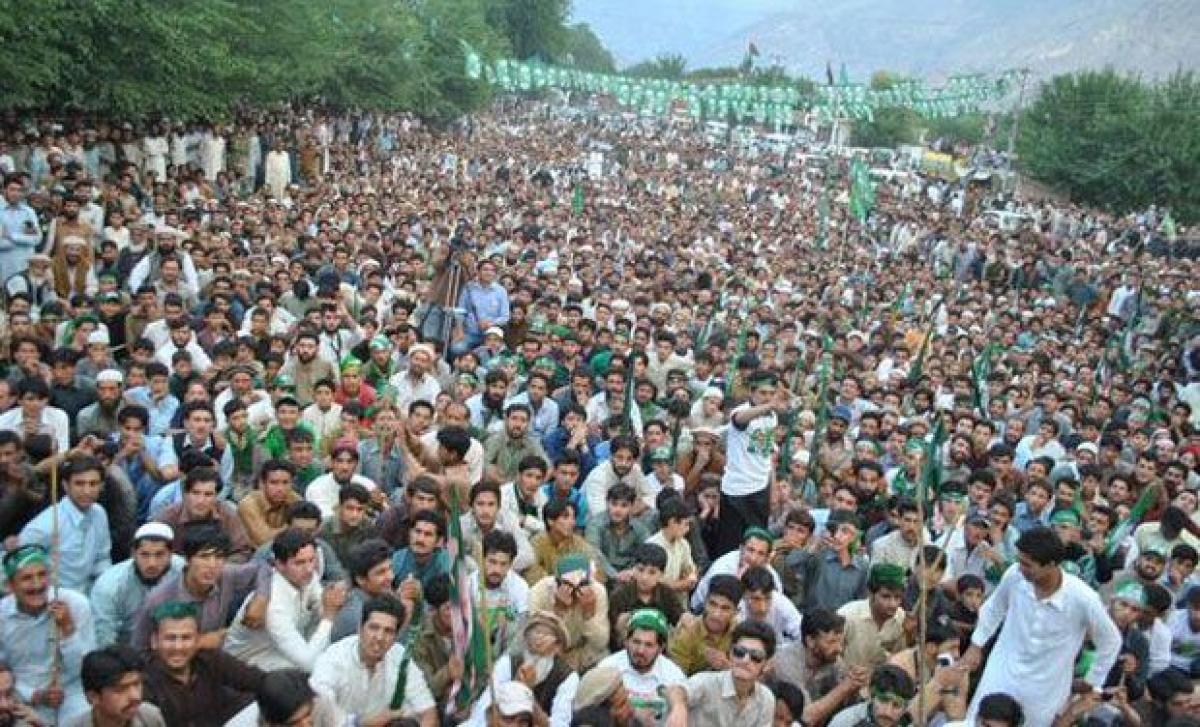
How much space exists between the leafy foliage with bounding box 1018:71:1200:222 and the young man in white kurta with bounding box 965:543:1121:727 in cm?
2967

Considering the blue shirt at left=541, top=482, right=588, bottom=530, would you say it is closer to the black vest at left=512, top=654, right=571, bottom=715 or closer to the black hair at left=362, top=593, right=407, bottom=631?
the black vest at left=512, top=654, right=571, bottom=715

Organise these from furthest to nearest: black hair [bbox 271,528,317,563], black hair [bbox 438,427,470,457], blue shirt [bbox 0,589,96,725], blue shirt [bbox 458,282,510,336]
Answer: blue shirt [bbox 458,282,510,336]
black hair [bbox 438,427,470,457]
black hair [bbox 271,528,317,563]
blue shirt [bbox 0,589,96,725]

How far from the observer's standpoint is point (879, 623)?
509 centimetres

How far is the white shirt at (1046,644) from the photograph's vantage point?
431 cm

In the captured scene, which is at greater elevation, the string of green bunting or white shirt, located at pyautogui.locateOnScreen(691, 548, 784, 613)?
the string of green bunting

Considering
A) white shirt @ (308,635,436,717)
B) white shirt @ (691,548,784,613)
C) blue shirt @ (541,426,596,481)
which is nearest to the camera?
white shirt @ (308,635,436,717)

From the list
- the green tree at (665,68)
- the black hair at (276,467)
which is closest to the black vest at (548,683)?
the black hair at (276,467)

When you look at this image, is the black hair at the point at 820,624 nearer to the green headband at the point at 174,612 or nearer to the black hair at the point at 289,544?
the black hair at the point at 289,544

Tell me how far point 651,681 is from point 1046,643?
61.5 inches

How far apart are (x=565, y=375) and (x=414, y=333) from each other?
120 cm

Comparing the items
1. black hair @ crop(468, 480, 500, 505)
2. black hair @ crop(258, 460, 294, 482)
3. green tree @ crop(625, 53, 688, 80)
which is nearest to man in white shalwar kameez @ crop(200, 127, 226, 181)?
black hair @ crop(258, 460, 294, 482)

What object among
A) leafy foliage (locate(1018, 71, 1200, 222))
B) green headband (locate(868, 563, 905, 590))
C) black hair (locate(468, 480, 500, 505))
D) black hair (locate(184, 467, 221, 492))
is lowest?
green headband (locate(868, 563, 905, 590))

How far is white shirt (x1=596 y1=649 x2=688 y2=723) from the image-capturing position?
421 centimetres

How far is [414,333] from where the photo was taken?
8.38 metres
